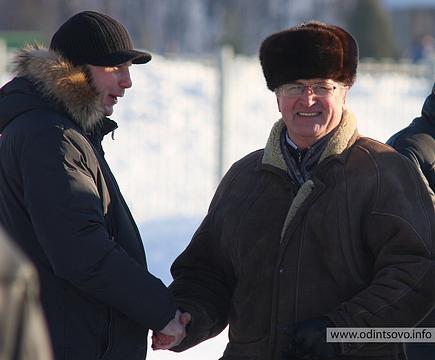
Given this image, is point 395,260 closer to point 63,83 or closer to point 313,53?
point 313,53

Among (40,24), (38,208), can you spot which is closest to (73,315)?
(38,208)

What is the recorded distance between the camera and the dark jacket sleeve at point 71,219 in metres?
3.08

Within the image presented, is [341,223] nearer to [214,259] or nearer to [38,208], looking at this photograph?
[214,259]

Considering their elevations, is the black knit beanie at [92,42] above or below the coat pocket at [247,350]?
above

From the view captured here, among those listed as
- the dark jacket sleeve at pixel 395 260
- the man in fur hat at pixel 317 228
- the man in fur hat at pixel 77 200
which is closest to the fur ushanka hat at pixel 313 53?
the man in fur hat at pixel 317 228

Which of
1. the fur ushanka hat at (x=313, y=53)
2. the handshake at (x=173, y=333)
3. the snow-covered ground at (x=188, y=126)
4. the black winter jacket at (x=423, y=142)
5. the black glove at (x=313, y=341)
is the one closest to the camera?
the black glove at (x=313, y=341)

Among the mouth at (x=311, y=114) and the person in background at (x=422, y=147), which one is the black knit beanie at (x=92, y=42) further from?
the person in background at (x=422, y=147)

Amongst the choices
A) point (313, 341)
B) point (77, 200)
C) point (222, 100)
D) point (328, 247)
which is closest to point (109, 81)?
point (77, 200)

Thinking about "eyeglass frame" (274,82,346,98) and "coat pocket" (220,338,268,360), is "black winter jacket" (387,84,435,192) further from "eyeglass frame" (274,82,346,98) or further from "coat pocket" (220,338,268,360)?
"coat pocket" (220,338,268,360)

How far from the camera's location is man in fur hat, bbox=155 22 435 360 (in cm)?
303

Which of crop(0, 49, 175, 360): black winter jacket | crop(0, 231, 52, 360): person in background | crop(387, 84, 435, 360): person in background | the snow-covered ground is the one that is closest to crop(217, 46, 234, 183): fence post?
the snow-covered ground

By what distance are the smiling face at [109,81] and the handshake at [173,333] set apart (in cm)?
67

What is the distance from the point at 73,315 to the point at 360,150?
0.97 meters

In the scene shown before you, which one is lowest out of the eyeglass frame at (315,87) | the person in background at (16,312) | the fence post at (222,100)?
the fence post at (222,100)
